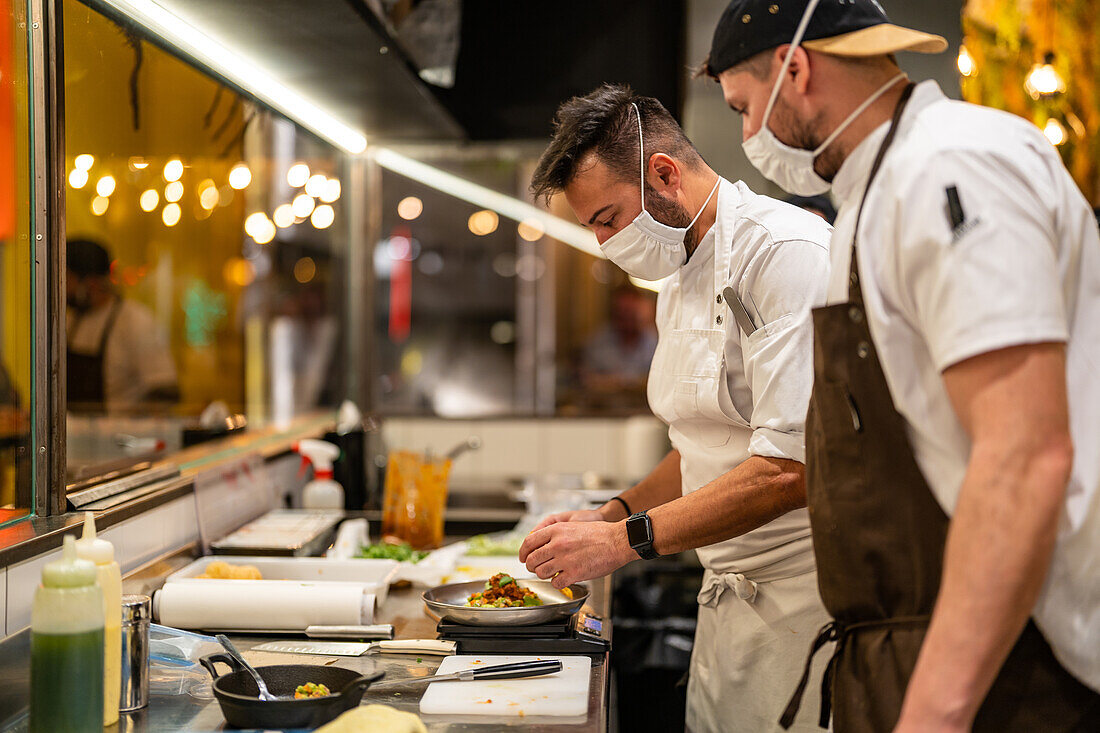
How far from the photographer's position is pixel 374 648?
5.48 ft

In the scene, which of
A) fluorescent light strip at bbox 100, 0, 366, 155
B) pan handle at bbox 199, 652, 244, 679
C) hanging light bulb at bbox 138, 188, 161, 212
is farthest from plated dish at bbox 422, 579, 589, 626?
hanging light bulb at bbox 138, 188, 161, 212

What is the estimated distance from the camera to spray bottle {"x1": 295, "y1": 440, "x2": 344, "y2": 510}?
9.29 feet

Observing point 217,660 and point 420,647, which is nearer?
point 217,660

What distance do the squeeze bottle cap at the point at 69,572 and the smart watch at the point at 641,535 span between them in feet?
2.75

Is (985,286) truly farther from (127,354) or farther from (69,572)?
(127,354)

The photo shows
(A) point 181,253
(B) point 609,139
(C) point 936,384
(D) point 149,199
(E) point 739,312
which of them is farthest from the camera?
(A) point 181,253

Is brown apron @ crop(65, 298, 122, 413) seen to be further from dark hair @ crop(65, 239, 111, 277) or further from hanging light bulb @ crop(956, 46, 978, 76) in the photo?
hanging light bulb @ crop(956, 46, 978, 76)

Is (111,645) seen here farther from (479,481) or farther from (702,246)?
(479,481)

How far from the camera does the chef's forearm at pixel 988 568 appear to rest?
935mm

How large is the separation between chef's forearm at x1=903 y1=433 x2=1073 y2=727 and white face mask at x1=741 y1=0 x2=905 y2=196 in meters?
0.45

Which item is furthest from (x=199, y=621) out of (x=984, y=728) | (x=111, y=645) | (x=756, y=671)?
(x=984, y=728)

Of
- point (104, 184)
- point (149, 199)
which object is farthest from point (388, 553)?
point (149, 199)

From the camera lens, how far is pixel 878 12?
1229mm

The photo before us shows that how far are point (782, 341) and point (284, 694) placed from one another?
0.93 meters
